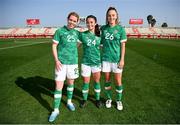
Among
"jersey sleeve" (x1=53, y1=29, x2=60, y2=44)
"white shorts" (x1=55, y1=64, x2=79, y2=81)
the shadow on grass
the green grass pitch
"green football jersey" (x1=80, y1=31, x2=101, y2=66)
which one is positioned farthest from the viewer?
the shadow on grass

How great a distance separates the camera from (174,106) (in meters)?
5.55

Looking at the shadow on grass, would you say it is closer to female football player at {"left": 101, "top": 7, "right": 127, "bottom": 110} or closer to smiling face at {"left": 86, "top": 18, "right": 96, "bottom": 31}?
female football player at {"left": 101, "top": 7, "right": 127, "bottom": 110}

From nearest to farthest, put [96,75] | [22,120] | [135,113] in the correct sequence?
[22,120] → [135,113] → [96,75]

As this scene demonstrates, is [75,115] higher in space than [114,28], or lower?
lower

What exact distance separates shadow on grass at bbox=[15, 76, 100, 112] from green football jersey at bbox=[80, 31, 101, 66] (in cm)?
131

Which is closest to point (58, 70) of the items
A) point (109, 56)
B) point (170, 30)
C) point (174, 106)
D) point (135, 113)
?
point (109, 56)

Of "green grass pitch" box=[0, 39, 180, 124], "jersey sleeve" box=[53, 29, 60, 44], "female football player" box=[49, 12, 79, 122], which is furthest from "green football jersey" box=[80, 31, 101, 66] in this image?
"green grass pitch" box=[0, 39, 180, 124]

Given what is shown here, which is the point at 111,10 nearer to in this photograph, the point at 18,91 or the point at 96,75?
the point at 96,75

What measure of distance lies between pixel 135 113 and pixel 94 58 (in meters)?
1.62

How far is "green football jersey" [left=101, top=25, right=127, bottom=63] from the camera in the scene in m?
5.08

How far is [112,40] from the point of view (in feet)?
16.8

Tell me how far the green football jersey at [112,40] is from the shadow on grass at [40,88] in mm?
1519

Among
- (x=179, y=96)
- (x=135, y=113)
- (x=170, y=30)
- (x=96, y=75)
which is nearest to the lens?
(x=135, y=113)

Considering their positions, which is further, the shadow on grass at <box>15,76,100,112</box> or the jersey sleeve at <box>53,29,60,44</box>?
the shadow on grass at <box>15,76,100,112</box>
